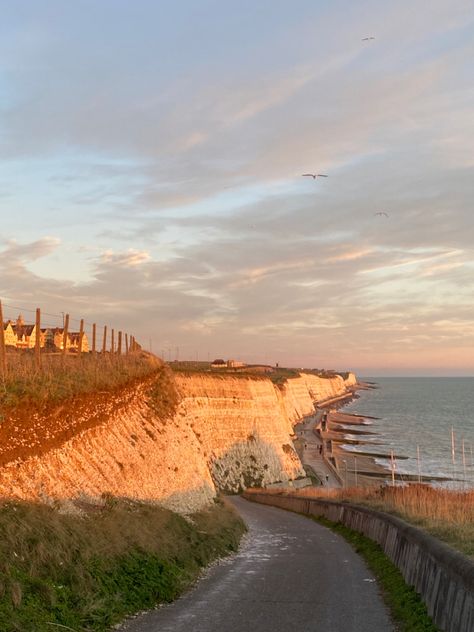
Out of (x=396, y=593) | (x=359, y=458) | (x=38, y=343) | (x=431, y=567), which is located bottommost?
(x=359, y=458)

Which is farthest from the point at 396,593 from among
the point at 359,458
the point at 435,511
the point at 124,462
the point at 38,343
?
the point at 359,458

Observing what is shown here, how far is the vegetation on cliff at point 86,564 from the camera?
41.6 ft

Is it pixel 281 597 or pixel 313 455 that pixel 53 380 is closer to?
pixel 281 597

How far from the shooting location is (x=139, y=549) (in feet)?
60.5

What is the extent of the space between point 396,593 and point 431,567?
2.59 meters

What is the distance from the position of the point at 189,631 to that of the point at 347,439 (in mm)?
125842

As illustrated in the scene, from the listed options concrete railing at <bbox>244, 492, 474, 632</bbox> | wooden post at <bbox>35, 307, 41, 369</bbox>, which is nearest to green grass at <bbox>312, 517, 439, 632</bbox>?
concrete railing at <bbox>244, 492, 474, 632</bbox>

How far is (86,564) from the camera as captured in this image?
15.3 metres

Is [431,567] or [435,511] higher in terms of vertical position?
[431,567]

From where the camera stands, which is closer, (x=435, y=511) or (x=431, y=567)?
(x=431, y=567)

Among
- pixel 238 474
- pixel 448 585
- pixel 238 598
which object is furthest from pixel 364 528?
pixel 238 474

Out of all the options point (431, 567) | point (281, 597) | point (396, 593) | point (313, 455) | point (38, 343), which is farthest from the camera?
point (313, 455)

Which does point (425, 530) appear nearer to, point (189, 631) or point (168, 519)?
point (189, 631)

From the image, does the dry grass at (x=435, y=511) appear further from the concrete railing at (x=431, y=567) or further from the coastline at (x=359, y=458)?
the coastline at (x=359, y=458)
